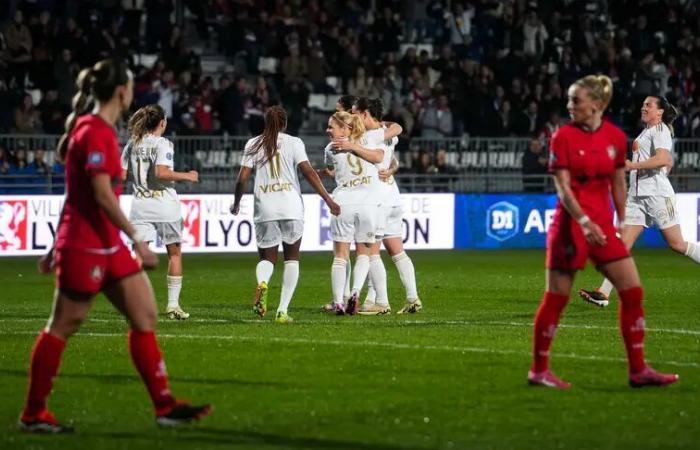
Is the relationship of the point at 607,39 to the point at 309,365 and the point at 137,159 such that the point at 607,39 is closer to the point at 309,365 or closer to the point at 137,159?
the point at 137,159

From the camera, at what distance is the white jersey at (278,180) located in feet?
48.2

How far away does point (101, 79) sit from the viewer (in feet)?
27.6

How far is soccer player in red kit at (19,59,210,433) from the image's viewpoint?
27.1ft

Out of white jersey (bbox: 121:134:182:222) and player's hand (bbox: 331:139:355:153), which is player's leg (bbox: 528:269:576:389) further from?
white jersey (bbox: 121:134:182:222)

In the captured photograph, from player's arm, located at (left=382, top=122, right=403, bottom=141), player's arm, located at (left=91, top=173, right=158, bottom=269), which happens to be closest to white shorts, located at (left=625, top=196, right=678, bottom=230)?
player's arm, located at (left=382, top=122, right=403, bottom=141)

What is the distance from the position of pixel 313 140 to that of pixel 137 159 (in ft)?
53.9

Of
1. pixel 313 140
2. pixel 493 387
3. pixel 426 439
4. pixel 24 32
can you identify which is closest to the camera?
pixel 426 439

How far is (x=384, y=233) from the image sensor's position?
16172 mm

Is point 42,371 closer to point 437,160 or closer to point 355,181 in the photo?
point 355,181

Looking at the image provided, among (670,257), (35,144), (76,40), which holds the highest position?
(76,40)

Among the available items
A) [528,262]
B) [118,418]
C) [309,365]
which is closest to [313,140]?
[528,262]

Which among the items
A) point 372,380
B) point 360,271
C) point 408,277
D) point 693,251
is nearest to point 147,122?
point 360,271

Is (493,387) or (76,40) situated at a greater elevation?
(76,40)

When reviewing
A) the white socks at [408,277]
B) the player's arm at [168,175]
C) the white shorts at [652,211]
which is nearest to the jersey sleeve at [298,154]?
the player's arm at [168,175]
